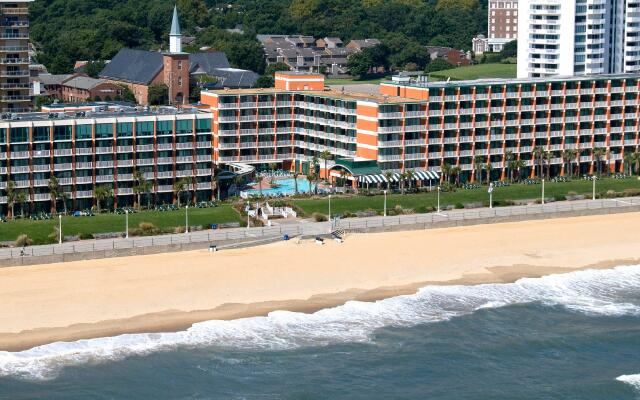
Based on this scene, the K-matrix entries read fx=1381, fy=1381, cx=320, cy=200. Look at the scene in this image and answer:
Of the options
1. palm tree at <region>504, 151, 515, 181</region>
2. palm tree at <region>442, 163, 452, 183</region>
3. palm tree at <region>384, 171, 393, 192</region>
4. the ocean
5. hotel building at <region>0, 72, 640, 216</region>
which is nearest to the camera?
the ocean

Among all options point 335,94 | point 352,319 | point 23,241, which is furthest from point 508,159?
point 23,241

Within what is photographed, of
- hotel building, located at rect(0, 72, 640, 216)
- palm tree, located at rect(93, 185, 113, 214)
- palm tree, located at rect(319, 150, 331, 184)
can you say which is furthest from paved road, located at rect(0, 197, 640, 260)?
palm tree, located at rect(319, 150, 331, 184)

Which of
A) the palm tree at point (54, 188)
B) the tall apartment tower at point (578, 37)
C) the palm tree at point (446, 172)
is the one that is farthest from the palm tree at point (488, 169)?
the palm tree at point (54, 188)

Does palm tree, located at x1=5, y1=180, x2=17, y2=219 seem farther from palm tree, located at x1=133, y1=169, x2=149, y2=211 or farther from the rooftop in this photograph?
palm tree, located at x1=133, y1=169, x2=149, y2=211

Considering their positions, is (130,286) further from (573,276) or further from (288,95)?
(288,95)

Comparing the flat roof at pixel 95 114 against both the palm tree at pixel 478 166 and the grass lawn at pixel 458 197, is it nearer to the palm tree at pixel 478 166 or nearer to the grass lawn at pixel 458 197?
the grass lawn at pixel 458 197

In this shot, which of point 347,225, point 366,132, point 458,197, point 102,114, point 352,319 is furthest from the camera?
point 366,132

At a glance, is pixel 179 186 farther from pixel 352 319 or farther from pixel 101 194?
pixel 352 319
